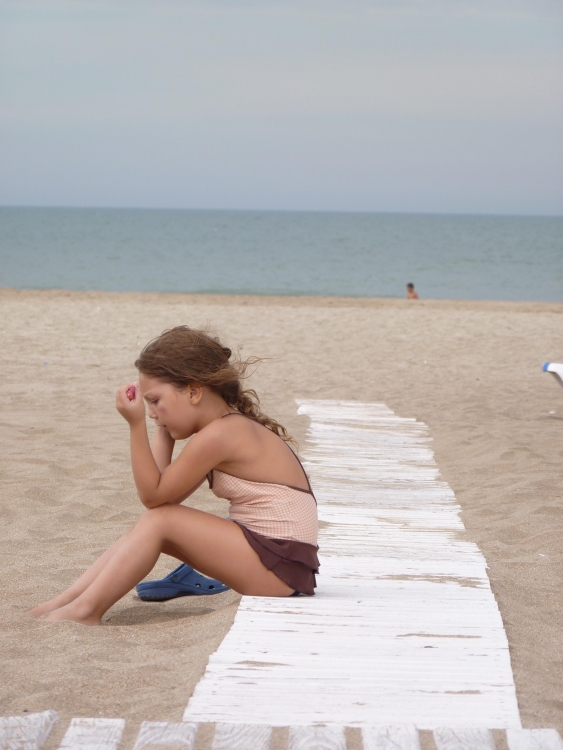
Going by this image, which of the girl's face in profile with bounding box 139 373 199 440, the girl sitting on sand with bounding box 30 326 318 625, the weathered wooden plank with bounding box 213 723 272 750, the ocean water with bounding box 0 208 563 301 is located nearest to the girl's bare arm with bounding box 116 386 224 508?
the girl sitting on sand with bounding box 30 326 318 625

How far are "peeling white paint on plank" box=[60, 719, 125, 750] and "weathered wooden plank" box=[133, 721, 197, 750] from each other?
6cm

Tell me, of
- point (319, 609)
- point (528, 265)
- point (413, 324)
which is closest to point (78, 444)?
point (319, 609)

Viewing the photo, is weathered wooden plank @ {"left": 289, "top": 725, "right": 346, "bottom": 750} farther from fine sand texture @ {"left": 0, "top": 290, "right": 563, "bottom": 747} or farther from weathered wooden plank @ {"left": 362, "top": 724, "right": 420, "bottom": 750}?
fine sand texture @ {"left": 0, "top": 290, "right": 563, "bottom": 747}

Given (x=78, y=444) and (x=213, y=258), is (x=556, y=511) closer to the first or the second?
(x=78, y=444)

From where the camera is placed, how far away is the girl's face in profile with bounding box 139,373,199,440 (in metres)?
3.13

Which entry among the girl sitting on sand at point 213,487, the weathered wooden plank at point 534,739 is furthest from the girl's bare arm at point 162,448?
the weathered wooden plank at point 534,739

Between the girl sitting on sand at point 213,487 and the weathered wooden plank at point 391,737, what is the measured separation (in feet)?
3.23

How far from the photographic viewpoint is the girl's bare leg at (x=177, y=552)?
3.04 metres

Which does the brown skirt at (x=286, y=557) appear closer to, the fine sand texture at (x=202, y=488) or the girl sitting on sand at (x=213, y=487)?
the girl sitting on sand at (x=213, y=487)

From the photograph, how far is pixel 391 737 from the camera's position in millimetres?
2154

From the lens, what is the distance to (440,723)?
2.23m

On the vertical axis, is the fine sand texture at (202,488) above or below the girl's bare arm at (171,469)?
below

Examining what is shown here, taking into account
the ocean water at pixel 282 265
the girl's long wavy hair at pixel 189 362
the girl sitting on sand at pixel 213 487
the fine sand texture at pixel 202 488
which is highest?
the girl's long wavy hair at pixel 189 362

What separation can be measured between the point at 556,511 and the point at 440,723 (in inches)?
114
